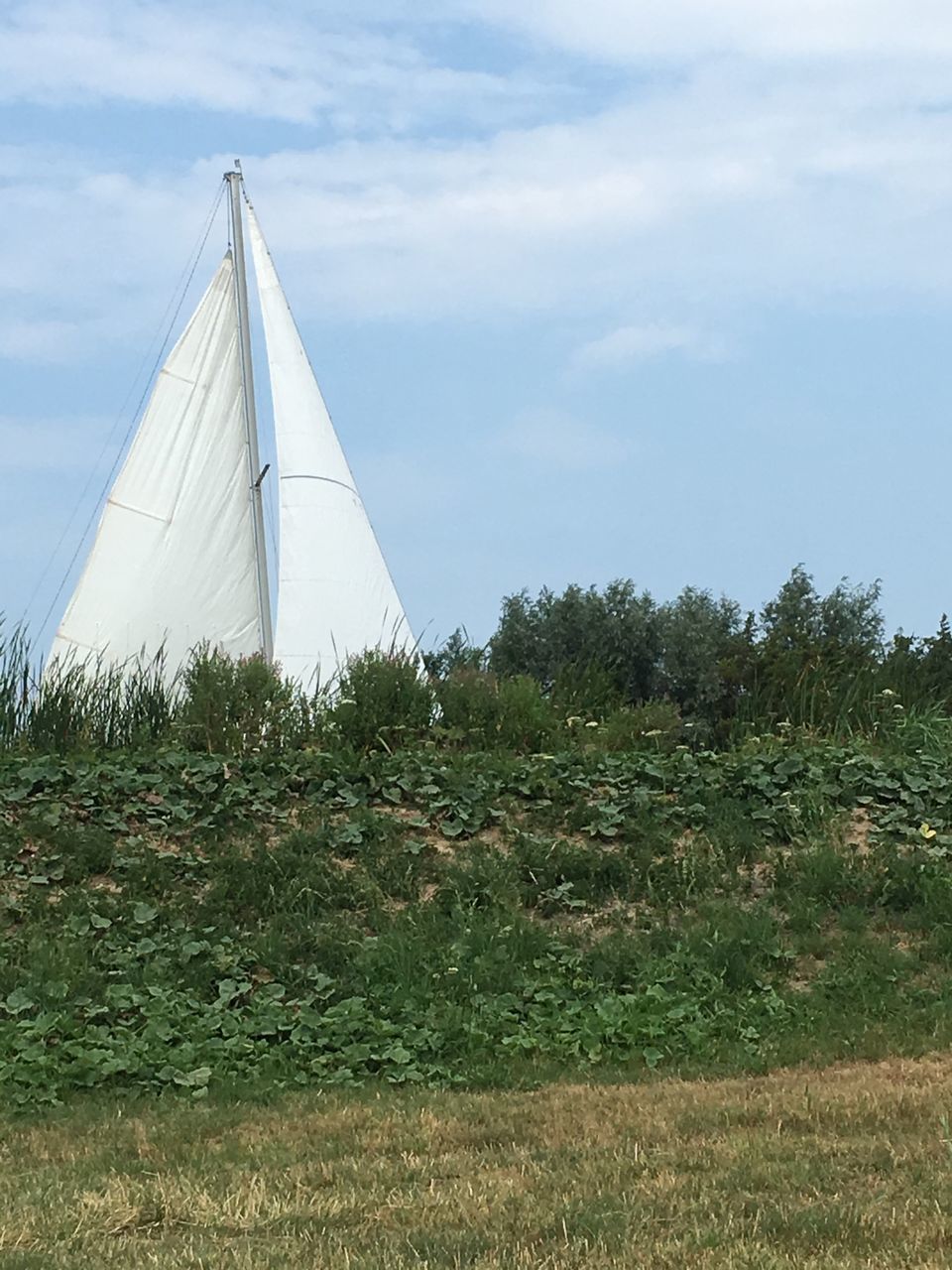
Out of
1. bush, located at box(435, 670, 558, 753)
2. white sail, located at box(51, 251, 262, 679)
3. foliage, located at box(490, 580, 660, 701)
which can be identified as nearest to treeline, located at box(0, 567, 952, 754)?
bush, located at box(435, 670, 558, 753)

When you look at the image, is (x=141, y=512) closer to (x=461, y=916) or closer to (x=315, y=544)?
(x=315, y=544)

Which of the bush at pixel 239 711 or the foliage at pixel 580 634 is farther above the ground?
the foliage at pixel 580 634

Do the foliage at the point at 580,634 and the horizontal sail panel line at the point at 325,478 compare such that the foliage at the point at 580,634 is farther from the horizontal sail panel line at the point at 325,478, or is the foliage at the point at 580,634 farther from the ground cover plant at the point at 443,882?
the ground cover plant at the point at 443,882

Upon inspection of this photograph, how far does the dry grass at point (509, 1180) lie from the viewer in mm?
4266

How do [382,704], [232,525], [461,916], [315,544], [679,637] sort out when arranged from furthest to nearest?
[679,637], [232,525], [315,544], [382,704], [461,916]

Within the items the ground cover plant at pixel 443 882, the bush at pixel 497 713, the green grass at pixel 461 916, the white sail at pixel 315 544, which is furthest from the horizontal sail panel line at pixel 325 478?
the green grass at pixel 461 916

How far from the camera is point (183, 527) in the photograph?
18.0 meters

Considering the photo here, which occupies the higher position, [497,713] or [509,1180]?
[497,713]

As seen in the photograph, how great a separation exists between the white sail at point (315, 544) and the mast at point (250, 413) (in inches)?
34.5

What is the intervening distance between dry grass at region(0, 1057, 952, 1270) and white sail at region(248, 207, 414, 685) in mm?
10512

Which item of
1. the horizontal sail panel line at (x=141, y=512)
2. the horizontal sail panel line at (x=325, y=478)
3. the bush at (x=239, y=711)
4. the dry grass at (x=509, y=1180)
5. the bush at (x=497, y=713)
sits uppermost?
the horizontal sail panel line at (x=325, y=478)

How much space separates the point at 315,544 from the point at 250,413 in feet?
8.52

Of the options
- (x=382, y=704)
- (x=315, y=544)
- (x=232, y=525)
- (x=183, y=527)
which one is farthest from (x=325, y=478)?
(x=382, y=704)

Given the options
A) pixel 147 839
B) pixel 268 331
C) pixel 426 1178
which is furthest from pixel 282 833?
pixel 268 331
